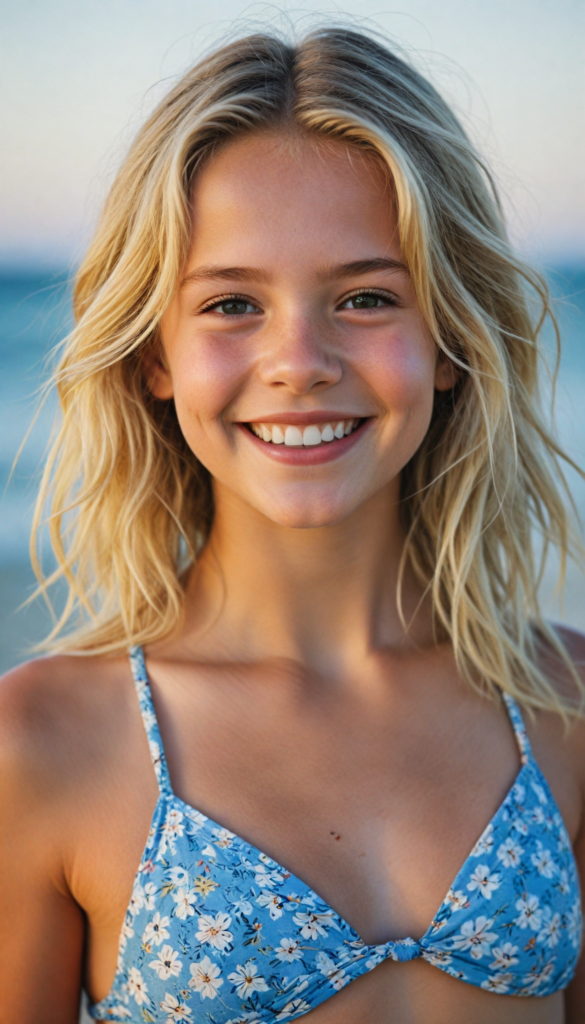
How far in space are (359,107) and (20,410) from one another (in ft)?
23.3

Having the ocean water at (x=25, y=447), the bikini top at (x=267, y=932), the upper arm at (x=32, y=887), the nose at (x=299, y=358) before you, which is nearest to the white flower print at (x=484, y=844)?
the bikini top at (x=267, y=932)

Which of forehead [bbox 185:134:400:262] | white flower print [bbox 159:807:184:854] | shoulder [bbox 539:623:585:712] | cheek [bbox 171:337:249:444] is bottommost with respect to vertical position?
white flower print [bbox 159:807:184:854]

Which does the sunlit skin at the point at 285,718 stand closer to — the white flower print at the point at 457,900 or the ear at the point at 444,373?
the white flower print at the point at 457,900

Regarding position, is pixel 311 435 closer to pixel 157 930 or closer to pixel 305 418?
pixel 305 418

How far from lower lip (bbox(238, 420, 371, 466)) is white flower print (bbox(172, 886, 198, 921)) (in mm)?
804

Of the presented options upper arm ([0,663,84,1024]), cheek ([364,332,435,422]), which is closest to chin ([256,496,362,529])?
cheek ([364,332,435,422])

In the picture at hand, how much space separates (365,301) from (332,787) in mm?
952

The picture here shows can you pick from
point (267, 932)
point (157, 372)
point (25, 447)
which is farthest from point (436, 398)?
point (25, 447)

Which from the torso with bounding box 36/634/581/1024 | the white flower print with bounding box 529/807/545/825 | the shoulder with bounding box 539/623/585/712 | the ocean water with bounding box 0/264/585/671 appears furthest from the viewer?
the ocean water with bounding box 0/264/585/671

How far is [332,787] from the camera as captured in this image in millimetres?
1898

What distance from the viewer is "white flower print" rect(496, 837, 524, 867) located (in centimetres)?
186

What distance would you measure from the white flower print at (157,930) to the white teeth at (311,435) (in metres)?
0.90

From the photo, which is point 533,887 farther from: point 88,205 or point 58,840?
point 88,205

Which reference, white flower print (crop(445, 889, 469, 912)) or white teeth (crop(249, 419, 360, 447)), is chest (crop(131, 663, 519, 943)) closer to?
white flower print (crop(445, 889, 469, 912))
